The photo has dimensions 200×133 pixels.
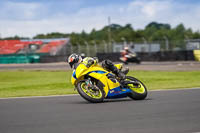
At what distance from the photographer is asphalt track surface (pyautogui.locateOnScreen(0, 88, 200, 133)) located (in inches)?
225

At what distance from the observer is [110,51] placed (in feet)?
132

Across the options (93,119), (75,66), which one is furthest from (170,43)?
(93,119)

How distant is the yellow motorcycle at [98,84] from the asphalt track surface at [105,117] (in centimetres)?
31

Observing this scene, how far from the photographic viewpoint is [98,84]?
8922 mm

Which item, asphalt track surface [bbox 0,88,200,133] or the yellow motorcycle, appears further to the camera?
the yellow motorcycle

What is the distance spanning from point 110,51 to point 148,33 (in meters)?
92.4

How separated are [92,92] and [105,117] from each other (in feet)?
7.39

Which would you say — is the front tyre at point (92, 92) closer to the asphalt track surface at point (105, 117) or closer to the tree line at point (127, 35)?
the asphalt track surface at point (105, 117)

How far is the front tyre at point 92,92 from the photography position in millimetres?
8741

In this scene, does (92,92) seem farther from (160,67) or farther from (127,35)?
(127,35)

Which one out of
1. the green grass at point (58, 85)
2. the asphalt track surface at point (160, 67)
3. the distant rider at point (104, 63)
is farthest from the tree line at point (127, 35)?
the distant rider at point (104, 63)

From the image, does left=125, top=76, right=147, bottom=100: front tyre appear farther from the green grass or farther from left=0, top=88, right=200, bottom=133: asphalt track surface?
the green grass

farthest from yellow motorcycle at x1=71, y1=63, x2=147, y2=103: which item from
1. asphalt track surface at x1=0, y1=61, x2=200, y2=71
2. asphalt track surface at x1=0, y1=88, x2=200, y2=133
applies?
asphalt track surface at x1=0, y1=61, x2=200, y2=71

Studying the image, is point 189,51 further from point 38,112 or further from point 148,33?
point 148,33
